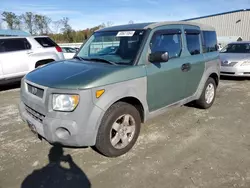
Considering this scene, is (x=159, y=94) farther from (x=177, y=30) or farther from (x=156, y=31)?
(x=177, y=30)

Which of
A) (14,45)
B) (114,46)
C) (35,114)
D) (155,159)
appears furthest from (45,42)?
(155,159)

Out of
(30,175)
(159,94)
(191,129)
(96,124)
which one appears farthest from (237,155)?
(30,175)

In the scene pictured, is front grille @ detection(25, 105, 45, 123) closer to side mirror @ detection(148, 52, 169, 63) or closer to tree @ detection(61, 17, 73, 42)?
side mirror @ detection(148, 52, 169, 63)

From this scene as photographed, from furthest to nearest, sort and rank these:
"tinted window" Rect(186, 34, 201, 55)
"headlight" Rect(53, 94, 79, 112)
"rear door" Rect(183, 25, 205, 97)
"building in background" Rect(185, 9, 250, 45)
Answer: "building in background" Rect(185, 9, 250, 45) < "tinted window" Rect(186, 34, 201, 55) < "rear door" Rect(183, 25, 205, 97) < "headlight" Rect(53, 94, 79, 112)

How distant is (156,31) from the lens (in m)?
3.66

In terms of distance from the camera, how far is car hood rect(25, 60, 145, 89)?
9.16ft

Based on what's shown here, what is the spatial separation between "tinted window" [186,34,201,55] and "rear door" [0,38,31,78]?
570 cm

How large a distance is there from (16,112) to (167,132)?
3.55 meters

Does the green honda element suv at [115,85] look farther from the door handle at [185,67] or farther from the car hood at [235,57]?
the car hood at [235,57]

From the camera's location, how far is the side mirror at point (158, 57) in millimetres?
3283

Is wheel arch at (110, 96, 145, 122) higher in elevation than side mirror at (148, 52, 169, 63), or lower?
lower

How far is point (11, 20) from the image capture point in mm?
34188

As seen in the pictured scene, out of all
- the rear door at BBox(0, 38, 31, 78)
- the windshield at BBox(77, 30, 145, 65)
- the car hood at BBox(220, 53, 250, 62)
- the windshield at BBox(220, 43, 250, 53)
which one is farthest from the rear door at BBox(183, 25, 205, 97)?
the windshield at BBox(220, 43, 250, 53)

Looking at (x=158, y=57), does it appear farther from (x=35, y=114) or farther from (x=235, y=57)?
(x=235, y=57)
